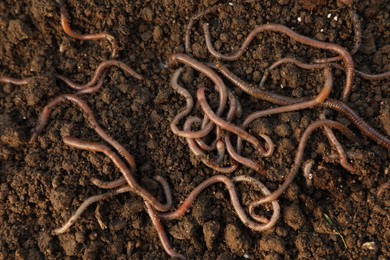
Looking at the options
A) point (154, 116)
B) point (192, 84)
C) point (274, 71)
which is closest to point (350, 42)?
point (274, 71)

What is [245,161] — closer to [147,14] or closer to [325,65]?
[325,65]

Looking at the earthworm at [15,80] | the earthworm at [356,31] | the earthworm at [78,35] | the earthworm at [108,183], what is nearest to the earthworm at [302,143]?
the earthworm at [356,31]

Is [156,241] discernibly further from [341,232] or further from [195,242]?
[341,232]

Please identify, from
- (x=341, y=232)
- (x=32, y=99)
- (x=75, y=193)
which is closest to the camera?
(x=341, y=232)

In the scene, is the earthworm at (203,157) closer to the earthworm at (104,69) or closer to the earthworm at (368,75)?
the earthworm at (104,69)

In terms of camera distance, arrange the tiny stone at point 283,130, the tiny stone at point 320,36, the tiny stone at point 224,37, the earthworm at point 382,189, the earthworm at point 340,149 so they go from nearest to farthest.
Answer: the earthworm at point 382,189
the earthworm at point 340,149
the tiny stone at point 283,130
the tiny stone at point 320,36
the tiny stone at point 224,37

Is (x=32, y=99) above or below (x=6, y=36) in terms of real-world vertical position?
below
